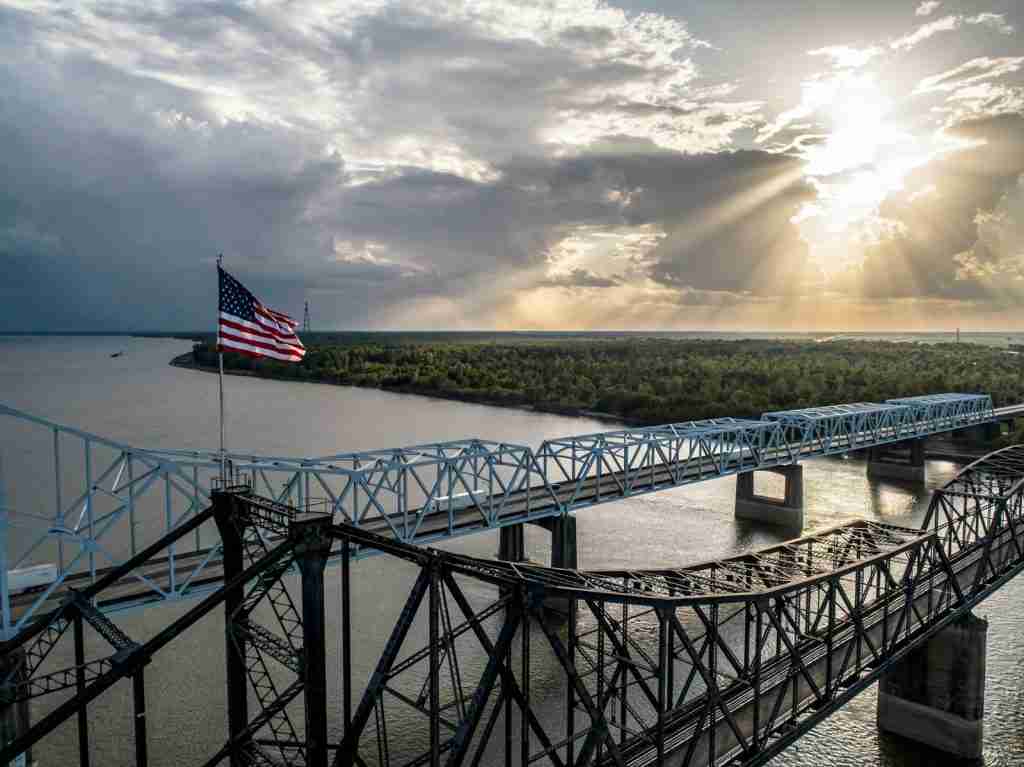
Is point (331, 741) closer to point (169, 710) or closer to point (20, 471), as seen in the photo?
point (169, 710)

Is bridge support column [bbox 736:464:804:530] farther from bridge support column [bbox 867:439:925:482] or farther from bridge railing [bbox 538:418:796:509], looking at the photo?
bridge support column [bbox 867:439:925:482]

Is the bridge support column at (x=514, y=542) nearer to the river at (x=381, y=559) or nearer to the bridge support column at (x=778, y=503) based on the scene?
the river at (x=381, y=559)

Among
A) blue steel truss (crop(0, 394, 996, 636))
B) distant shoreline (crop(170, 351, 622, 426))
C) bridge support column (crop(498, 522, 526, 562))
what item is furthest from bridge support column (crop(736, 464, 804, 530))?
distant shoreline (crop(170, 351, 622, 426))

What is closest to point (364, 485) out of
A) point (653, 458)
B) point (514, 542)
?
point (514, 542)

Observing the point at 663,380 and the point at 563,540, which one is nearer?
the point at 563,540

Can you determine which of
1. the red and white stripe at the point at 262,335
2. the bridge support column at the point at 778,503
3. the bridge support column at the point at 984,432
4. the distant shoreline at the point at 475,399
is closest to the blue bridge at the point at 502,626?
the red and white stripe at the point at 262,335

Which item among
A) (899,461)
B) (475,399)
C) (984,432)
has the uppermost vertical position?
(984,432)

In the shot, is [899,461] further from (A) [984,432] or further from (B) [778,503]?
(B) [778,503]
